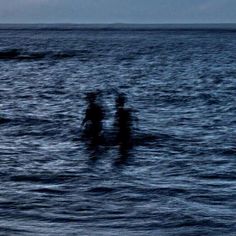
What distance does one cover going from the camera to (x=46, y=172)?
85.7ft

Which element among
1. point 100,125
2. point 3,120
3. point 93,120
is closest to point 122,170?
point 100,125

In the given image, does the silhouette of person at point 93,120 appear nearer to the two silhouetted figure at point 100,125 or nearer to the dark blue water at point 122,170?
the two silhouetted figure at point 100,125

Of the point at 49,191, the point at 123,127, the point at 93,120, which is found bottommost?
the point at 123,127

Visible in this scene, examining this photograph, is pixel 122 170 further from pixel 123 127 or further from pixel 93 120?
pixel 93 120

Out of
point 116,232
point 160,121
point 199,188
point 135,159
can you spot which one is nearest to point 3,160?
point 135,159

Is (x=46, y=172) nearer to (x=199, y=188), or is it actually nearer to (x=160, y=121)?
(x=199, y=188)

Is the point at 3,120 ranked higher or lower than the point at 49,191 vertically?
lower

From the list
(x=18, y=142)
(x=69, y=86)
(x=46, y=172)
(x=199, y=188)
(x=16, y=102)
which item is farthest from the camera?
(x=69, y=86)

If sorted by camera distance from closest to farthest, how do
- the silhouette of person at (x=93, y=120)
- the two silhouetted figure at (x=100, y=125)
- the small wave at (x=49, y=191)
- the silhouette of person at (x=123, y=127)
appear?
the small wave at (x=49, y=191) → the silhouette of person at (x=123, y=127) → the two silhouetted figure at (x=100, y=125) → the silhouette of person at (x=93, y=120)

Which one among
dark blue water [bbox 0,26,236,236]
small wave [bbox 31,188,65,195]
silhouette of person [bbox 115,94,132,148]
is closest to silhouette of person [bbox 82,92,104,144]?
dark blue water [bbox 0,26,236,236]

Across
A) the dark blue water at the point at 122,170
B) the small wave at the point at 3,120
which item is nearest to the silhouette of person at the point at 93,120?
the dark blue water at the point at 122,170

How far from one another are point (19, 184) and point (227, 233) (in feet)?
28.1

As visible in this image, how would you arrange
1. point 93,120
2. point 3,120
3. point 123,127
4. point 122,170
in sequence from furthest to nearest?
point 3,120
point 93,120
point 123,127
point 122,170

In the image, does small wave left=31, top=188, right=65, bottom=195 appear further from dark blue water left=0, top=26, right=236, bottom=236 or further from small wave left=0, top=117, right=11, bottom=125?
small wave left=0, top=117, right=11, bottom=125
